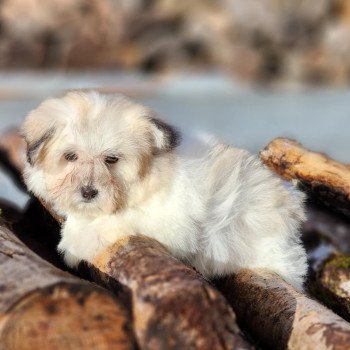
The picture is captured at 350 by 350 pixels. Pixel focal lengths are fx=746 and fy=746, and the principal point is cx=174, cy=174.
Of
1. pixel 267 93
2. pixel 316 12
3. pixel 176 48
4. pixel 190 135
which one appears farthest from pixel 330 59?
pixel 190 135

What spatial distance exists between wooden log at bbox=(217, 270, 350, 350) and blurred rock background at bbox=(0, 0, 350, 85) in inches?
1008

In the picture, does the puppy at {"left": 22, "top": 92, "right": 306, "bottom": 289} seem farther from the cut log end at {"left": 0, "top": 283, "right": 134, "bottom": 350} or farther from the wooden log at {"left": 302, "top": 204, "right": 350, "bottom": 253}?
the wooden log at {"left": 302, "top": 204, "right": 350, "bottom": 253}

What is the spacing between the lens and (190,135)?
4785mm

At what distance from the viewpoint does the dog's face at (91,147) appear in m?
4.18

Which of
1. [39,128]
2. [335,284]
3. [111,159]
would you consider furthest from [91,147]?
[335,284]

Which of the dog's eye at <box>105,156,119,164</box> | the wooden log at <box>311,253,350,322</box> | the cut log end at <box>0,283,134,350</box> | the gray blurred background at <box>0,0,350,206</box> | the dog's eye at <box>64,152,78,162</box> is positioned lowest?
the gray blurred background at <box>0,0,350,206</box>

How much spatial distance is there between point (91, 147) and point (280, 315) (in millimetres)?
1423

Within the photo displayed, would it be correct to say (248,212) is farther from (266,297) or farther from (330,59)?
(330,59)

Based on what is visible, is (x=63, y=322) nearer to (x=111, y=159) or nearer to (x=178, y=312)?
(x=178, y=312)

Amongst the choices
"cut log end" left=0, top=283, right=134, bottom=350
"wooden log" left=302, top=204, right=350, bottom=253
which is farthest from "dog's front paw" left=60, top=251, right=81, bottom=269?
"wooden log" left=302, top=204, right=350, bottom=253

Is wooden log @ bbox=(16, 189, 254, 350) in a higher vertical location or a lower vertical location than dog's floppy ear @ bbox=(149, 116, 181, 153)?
lower

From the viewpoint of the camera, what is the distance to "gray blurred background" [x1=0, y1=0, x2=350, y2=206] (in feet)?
96.2

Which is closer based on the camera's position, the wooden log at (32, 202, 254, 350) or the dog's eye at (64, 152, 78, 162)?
the wooden log at (32, 202, 254, 350)

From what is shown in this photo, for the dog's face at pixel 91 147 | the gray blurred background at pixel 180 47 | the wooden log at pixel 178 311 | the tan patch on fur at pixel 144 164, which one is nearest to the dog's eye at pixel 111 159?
the dog's face at pixel 91 147
